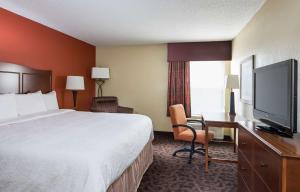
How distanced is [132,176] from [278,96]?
1.71m

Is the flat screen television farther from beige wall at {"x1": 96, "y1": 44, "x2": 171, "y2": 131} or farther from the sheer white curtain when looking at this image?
beige wall at {"x1": 96, "y1": 44, "x2": 171, "y2": 131}

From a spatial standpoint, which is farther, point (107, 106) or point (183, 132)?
point (107, 106)

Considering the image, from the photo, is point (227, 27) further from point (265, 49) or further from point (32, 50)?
point (32, 50)

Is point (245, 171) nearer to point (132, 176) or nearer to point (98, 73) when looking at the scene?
point (132, 176)

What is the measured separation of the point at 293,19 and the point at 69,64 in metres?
4.35

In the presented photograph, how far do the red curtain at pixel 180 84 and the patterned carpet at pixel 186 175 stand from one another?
160 cm

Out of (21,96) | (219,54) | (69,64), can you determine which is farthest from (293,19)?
(69,64)

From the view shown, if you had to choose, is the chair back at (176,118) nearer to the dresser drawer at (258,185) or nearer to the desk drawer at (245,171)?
the desk drawer at (245,171)

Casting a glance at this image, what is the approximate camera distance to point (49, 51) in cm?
432

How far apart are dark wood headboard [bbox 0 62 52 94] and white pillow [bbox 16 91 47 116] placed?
25cm

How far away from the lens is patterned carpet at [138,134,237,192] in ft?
9.00

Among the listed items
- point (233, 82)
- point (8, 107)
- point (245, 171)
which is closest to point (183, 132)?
point (233, 82)

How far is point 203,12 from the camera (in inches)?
130

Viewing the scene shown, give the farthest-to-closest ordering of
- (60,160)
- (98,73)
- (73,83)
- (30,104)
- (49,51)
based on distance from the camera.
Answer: (98,73) < (73,83) < (49,51) < (30,104) < (60,160)
